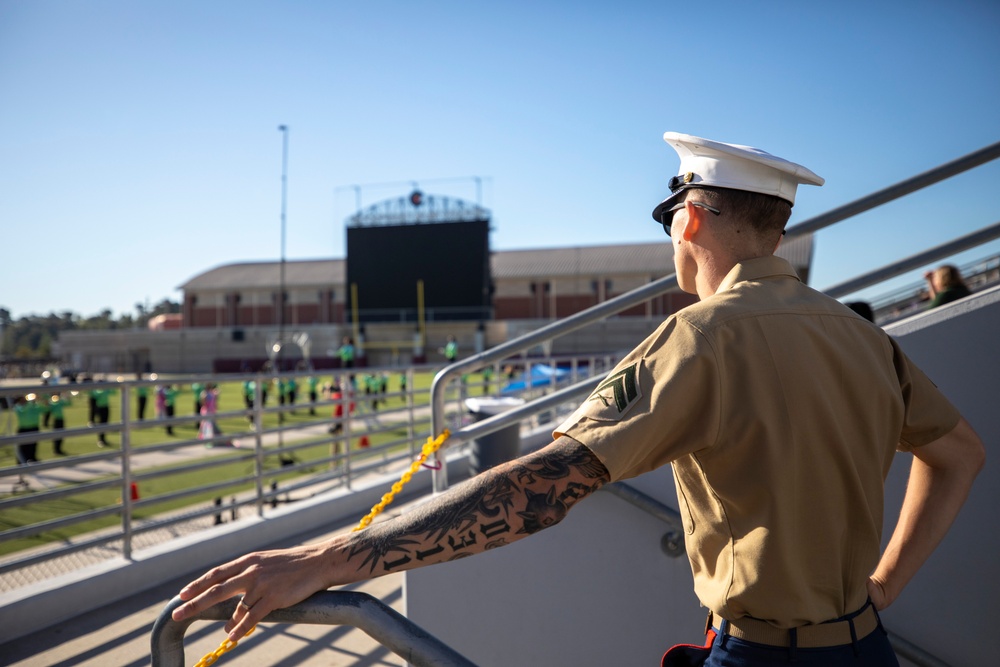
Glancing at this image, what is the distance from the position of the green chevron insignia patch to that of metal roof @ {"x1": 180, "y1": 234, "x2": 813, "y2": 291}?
55186 mm

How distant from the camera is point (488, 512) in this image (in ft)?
4.15

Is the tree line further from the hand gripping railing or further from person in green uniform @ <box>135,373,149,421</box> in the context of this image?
the hand gripping railing

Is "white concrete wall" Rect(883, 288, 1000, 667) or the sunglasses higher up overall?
the sunglasses

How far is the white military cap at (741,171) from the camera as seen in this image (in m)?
1.47

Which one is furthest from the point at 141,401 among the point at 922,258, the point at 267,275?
the point at 267,275

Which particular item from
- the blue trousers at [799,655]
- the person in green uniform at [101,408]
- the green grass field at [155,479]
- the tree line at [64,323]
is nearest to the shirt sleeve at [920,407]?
the blue trousers at [799,655]

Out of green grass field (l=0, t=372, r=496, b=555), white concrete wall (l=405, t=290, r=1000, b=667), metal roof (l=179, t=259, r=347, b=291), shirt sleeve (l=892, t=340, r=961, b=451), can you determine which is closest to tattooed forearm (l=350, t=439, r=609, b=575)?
shirt sleeve (l=892, t=340, r=961, b=451)

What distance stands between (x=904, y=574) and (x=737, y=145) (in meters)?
1.07

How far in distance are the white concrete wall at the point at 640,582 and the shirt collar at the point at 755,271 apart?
1.81 meters

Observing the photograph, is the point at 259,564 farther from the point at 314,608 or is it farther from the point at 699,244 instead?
the point at 699,244

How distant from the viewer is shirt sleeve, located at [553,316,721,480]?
4.02 feet

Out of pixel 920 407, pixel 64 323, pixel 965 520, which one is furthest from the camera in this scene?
pixel 64 323

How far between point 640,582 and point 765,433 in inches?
82.8

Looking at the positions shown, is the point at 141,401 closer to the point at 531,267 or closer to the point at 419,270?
the point at 419,270
